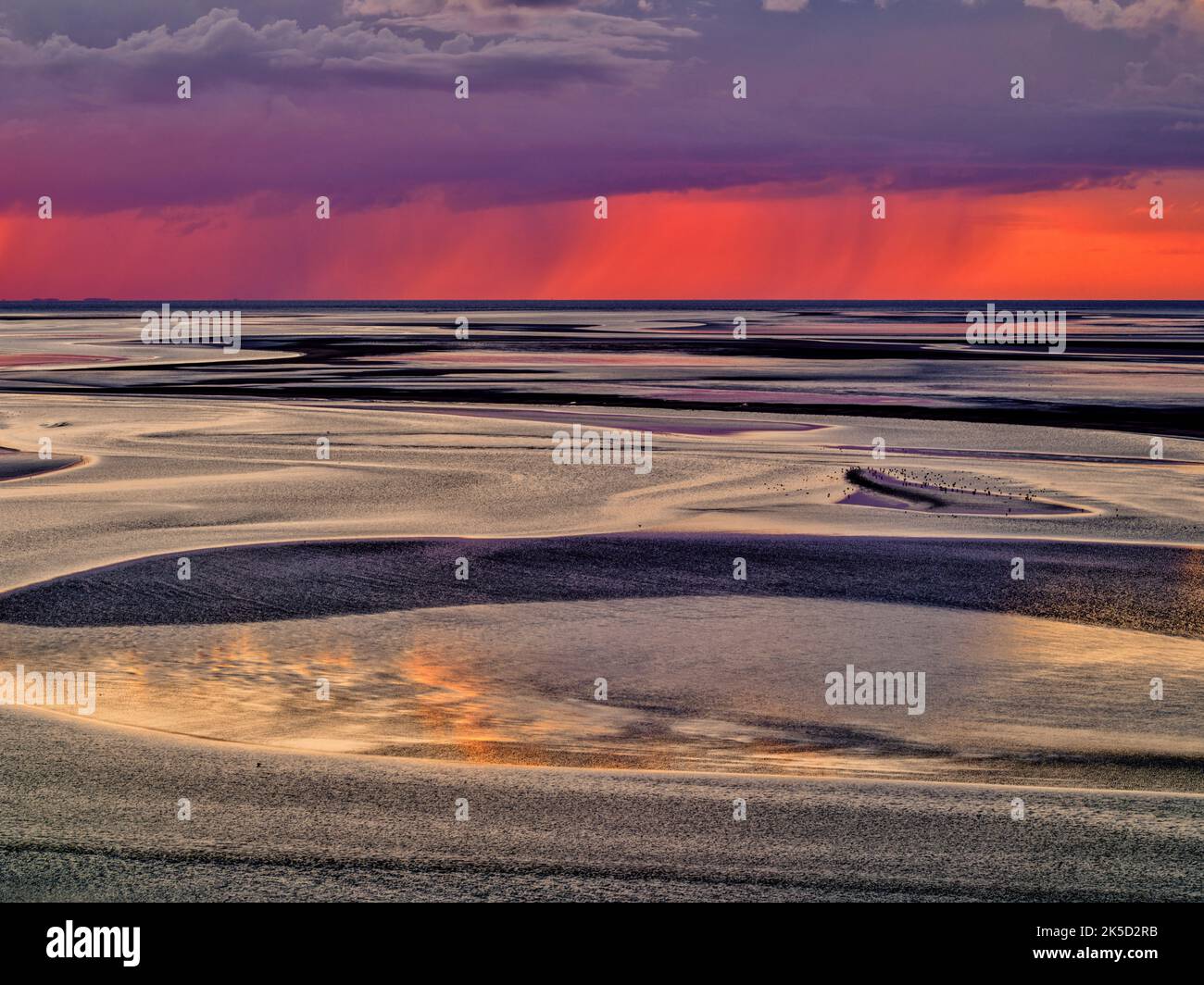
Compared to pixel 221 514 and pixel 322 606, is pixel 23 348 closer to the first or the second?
pixel 221 514

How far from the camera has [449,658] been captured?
10.7 m

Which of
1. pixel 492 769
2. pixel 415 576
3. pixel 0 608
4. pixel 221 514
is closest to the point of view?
pixel 492 769

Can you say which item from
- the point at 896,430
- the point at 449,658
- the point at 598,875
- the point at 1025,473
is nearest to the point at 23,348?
the point at 896,430

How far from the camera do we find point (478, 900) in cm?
573

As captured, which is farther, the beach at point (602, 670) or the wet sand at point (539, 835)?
the beach at point (602, 670)

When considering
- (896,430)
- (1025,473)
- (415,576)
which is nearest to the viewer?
(415,576)

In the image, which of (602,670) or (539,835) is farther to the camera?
(602,670)

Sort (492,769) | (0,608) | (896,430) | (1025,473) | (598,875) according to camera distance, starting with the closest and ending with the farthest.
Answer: (598,875) < (492,769) < (0,608) < (1025,473) < (896,430)

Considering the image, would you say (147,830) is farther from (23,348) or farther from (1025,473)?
(23,348)

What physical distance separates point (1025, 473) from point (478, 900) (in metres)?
18.1

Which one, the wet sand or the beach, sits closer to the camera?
the wet sand

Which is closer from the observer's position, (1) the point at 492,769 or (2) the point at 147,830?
(2) the point at 147,830

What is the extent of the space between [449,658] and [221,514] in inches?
313
